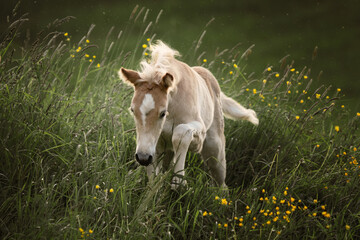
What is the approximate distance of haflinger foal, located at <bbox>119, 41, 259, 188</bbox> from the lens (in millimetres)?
4230

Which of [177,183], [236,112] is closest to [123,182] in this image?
[177,183]

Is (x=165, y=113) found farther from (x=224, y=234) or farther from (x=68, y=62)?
(x=68, y=62)

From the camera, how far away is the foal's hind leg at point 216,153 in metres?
5.52

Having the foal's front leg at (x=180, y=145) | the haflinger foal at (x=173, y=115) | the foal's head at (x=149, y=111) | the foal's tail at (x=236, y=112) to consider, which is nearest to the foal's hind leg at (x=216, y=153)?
the haflinger foal at (x=173, y=115)

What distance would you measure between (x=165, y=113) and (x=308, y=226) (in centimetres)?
168

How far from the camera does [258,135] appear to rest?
19.8 feet

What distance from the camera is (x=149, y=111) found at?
4.22 meters

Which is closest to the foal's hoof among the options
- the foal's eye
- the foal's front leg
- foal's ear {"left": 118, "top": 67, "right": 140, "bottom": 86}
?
the foal's front leg

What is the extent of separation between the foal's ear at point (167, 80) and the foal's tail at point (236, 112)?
174 centimetres

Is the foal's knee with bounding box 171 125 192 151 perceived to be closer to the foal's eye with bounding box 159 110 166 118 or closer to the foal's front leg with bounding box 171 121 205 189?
the foal's front leg with bounding box 171 121 205 189

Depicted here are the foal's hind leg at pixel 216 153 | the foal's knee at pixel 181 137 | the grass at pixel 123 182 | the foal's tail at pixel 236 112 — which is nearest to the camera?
the grass at pixel 123 182

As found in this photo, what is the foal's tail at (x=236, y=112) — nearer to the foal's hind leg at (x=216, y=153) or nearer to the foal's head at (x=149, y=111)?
the foal's hind leg at (x=216, y=153)

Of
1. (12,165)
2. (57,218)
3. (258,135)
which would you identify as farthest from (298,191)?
(12,165)

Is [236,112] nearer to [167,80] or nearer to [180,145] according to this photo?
[180,145]
